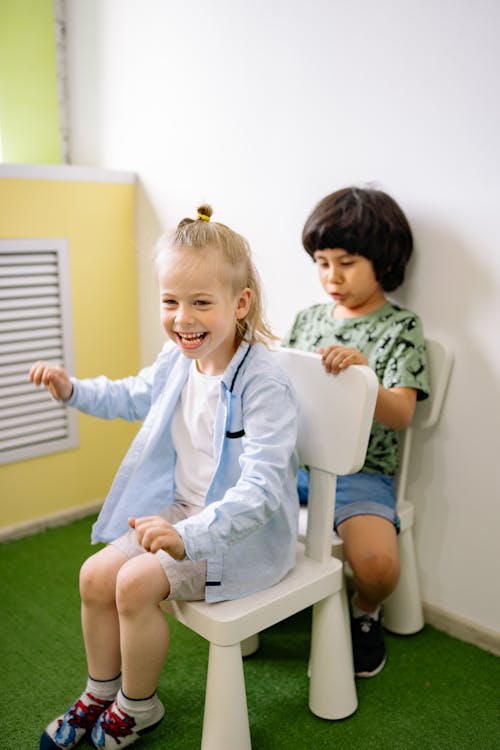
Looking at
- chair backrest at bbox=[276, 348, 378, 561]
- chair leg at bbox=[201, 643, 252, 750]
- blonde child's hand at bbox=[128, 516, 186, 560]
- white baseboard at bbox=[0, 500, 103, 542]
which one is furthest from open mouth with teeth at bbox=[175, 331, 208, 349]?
white baseboard at bbox=[0, 500, 103, 542]

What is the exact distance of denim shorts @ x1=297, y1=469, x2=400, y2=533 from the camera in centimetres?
139

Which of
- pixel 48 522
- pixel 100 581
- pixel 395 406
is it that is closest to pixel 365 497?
pixel 395 406

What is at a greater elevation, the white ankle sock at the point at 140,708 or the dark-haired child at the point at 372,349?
the dark-haired child at the point at 372,349

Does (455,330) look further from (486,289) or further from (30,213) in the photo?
(30,213)

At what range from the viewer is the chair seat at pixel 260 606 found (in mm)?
1062

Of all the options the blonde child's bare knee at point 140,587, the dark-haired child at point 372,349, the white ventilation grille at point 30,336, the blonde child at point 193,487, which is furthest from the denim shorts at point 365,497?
the white ventilation grille at point 30,336

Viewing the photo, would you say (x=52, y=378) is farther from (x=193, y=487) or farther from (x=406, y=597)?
(x=406, y=597)

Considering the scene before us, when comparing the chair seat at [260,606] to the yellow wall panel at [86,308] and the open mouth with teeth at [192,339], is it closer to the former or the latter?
the open mouth with teeth at [192,339]

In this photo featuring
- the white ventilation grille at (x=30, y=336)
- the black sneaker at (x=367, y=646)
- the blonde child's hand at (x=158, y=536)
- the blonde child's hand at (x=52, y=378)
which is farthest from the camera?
the white ventilation grille at (x=30, y=336)

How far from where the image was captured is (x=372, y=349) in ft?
4.63

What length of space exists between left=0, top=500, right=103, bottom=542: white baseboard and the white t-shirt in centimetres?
80

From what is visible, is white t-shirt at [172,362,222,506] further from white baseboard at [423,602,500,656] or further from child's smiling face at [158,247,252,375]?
white baseboard at [423,602,500,656]

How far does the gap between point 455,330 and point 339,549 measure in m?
0.48

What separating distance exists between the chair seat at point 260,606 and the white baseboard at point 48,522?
0.88 metres
